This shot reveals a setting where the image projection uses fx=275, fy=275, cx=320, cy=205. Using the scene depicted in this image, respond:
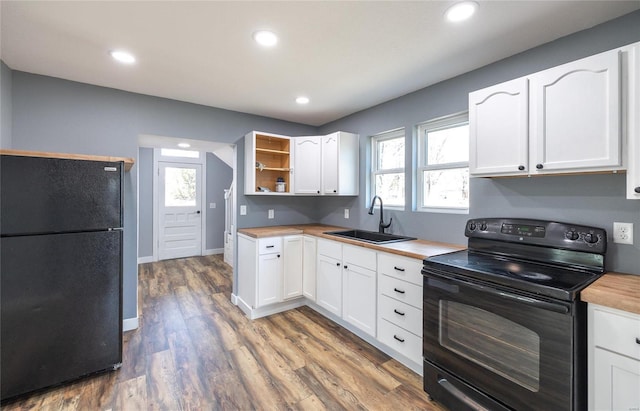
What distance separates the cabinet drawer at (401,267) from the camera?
2.01 m

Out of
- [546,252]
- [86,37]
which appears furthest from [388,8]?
[86,37]

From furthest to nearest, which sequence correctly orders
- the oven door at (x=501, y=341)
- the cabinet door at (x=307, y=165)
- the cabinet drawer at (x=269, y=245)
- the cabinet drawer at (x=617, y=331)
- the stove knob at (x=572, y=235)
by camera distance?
the cabinet door at (x=307, y=165), the cabinet drawer at (x=269, y=245), the stove knob at (x=572, y=235), the oven door at (x=501, y=341), the cabinet drawer at (x=617, y=331)

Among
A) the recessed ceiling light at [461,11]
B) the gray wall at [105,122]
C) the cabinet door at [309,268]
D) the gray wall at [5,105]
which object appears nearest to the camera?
the recessed ceiling light at [461,11]

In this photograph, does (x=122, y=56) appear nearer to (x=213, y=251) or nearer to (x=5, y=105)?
(x=5, y=105)

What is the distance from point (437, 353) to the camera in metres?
1.73

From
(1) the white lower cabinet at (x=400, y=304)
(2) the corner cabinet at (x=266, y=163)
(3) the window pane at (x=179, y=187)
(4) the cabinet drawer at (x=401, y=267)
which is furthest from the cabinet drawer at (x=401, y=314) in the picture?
(3) the window pane at (x=179, y=187)

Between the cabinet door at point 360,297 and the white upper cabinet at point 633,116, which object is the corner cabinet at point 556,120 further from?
the cabinet door at point 360,297

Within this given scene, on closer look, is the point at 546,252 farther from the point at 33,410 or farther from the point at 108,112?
the point at 108,112

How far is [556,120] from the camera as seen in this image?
159cm

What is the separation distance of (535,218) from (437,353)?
1.14 metres

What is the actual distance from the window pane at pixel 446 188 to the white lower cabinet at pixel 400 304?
2.79 feet

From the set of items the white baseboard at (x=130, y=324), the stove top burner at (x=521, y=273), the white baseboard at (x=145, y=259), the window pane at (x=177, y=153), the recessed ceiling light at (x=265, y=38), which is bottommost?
the white baseboard at (x=130, y=324)

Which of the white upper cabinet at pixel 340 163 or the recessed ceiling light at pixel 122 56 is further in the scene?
the white upper cabinet at pixel 340 163

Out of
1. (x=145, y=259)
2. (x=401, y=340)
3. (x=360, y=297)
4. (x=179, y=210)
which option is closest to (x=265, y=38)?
(x=360, y=297)
